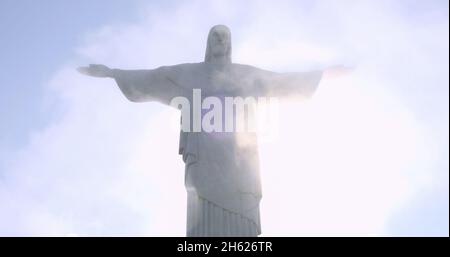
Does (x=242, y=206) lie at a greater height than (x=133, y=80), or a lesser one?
lesser

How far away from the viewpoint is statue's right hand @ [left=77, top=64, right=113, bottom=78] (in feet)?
32.7

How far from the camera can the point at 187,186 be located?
9328 millimetres

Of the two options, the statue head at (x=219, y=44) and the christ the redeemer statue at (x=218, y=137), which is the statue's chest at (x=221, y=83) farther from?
the statue head at (x=219, y=44)

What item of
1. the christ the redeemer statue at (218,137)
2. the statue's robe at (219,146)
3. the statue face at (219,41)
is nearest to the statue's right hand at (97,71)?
the christ the redeemer statue at (218,137)

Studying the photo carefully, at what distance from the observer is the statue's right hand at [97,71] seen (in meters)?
9.97

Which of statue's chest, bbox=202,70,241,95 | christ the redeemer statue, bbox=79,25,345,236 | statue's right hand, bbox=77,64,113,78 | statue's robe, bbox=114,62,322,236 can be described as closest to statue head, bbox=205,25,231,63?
christ the redeemer statue, bbox=79,25,345,236

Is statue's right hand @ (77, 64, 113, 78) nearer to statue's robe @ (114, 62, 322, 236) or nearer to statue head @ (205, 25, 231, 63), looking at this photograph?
statue's robe @ (114, 62, 322, 236)

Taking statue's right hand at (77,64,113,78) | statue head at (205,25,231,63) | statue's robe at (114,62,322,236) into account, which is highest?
statue head at (205,25,231,63)

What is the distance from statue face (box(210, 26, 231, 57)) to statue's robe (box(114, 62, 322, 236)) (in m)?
0.23

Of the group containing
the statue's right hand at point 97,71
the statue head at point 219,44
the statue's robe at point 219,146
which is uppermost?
the statue head at point 219,44

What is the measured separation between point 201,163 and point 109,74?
206 centimetres

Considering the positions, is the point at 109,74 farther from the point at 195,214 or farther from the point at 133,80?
the point at 195,214

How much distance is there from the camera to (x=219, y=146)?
31.2ft
